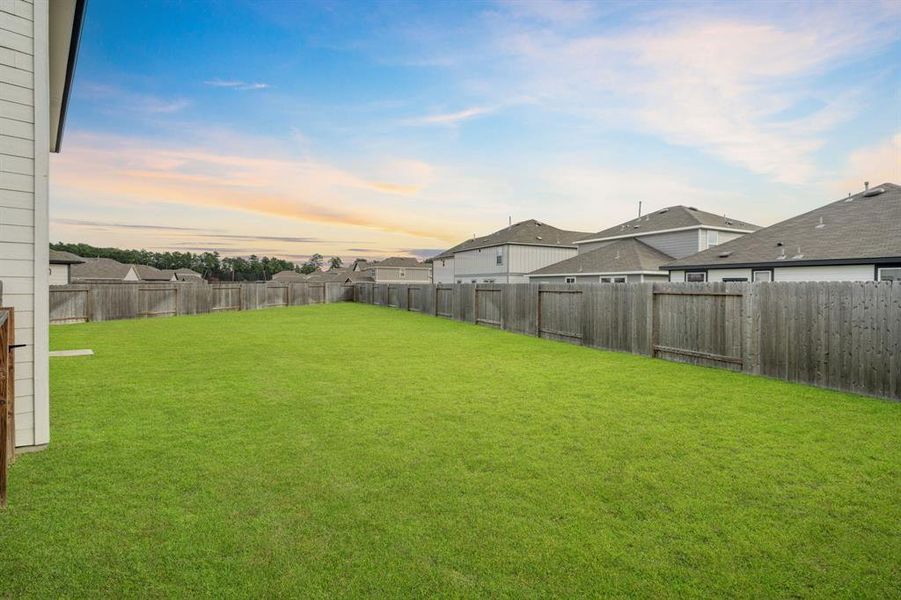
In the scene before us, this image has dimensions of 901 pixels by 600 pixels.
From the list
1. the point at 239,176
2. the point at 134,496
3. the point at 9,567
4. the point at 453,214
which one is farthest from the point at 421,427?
the point at 453,214

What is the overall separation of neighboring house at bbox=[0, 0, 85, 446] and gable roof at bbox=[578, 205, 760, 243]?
29.8 m

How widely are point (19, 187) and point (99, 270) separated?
59202 millimetres

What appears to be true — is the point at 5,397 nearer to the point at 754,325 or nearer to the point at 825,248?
the point at 754,325

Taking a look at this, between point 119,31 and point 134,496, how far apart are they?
607 inches

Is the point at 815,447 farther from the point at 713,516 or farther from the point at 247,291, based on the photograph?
the point at 247,291

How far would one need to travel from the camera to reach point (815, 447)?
5125 millimetres

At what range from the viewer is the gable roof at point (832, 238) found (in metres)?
16.6

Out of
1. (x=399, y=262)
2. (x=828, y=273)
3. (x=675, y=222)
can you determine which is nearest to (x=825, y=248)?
(x=828, y=273)

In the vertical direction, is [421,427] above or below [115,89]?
below

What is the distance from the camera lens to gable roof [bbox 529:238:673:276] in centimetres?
2773

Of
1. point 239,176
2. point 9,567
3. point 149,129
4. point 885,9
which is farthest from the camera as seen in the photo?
point 239,176

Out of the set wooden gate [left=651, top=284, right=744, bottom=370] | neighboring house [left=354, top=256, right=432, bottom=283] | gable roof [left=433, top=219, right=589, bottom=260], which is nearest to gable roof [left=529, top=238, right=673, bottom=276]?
gable roof [left=433, top=219, right=589, bottom=260]

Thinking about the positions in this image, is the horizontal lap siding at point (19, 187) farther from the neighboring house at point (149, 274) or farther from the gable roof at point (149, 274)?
the gable roof at point (149, 274)

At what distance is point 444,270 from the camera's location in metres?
54.9
